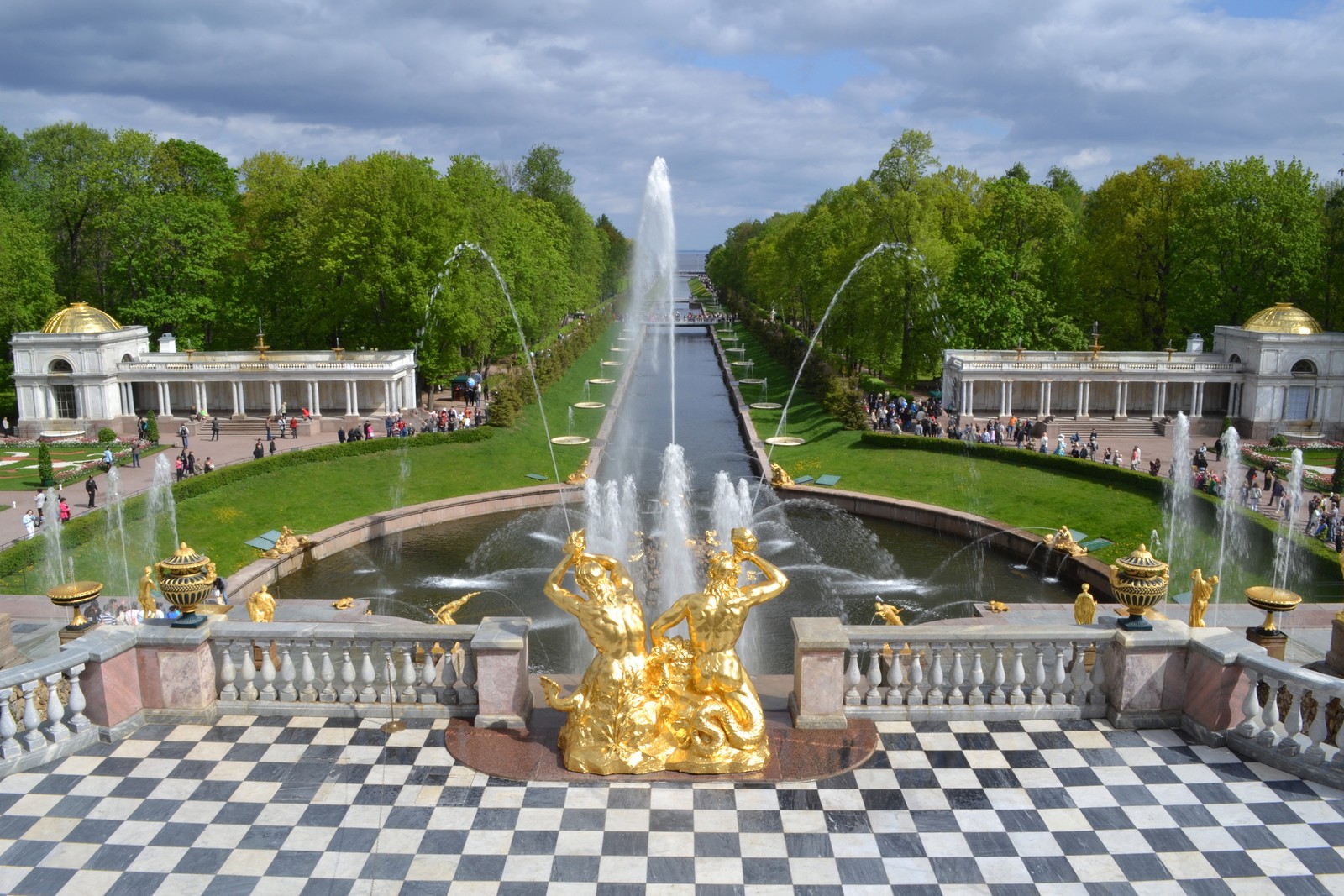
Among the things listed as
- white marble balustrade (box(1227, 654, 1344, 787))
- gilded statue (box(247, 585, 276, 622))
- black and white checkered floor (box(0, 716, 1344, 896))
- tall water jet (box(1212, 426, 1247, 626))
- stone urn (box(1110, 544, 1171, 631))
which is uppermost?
stone urn (box(1110, 544, 1171, 631))

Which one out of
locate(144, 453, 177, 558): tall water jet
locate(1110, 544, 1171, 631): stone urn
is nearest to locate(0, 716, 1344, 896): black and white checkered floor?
locate(1110, 544, 1171, 631): stone urn

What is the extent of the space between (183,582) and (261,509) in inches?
1148

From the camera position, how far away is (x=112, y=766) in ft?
41.0

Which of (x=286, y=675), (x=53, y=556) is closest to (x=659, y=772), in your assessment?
(x=286, y=675)

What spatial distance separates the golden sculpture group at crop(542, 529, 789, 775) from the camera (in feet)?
40.2

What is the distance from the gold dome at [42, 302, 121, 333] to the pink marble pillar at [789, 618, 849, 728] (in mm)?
56906

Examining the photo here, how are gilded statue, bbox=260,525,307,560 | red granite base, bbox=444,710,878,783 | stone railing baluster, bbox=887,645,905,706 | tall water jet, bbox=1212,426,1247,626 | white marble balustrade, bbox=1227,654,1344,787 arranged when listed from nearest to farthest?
white marble balustrade, bbox=1227,654,1344,787 → red granite base, bbox=444,710,878,783 → stone railing baluster, bbox=887,645,905,706 → gilded statue, bbox=260,525,307,560 → tall water jet, bbox=1212,426,1247,626

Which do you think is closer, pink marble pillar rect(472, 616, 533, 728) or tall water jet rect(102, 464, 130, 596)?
pink marble pillar rect(472, 616, 533, 728)

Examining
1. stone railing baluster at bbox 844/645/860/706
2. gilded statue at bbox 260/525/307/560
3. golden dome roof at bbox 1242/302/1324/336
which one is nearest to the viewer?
stone railing baluster at bbox 844/645/860/706

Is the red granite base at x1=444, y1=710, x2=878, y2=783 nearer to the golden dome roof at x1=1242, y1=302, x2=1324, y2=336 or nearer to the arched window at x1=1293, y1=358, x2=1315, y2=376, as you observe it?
the golden dome roof at x1=1242, y1=302, x2=1324, y2=336

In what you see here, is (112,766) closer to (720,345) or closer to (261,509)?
(261,509)

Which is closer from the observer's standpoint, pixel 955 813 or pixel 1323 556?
pixel 955 813

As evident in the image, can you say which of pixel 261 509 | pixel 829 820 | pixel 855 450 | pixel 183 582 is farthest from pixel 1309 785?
pixel 855 450

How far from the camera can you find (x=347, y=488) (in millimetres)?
44438
